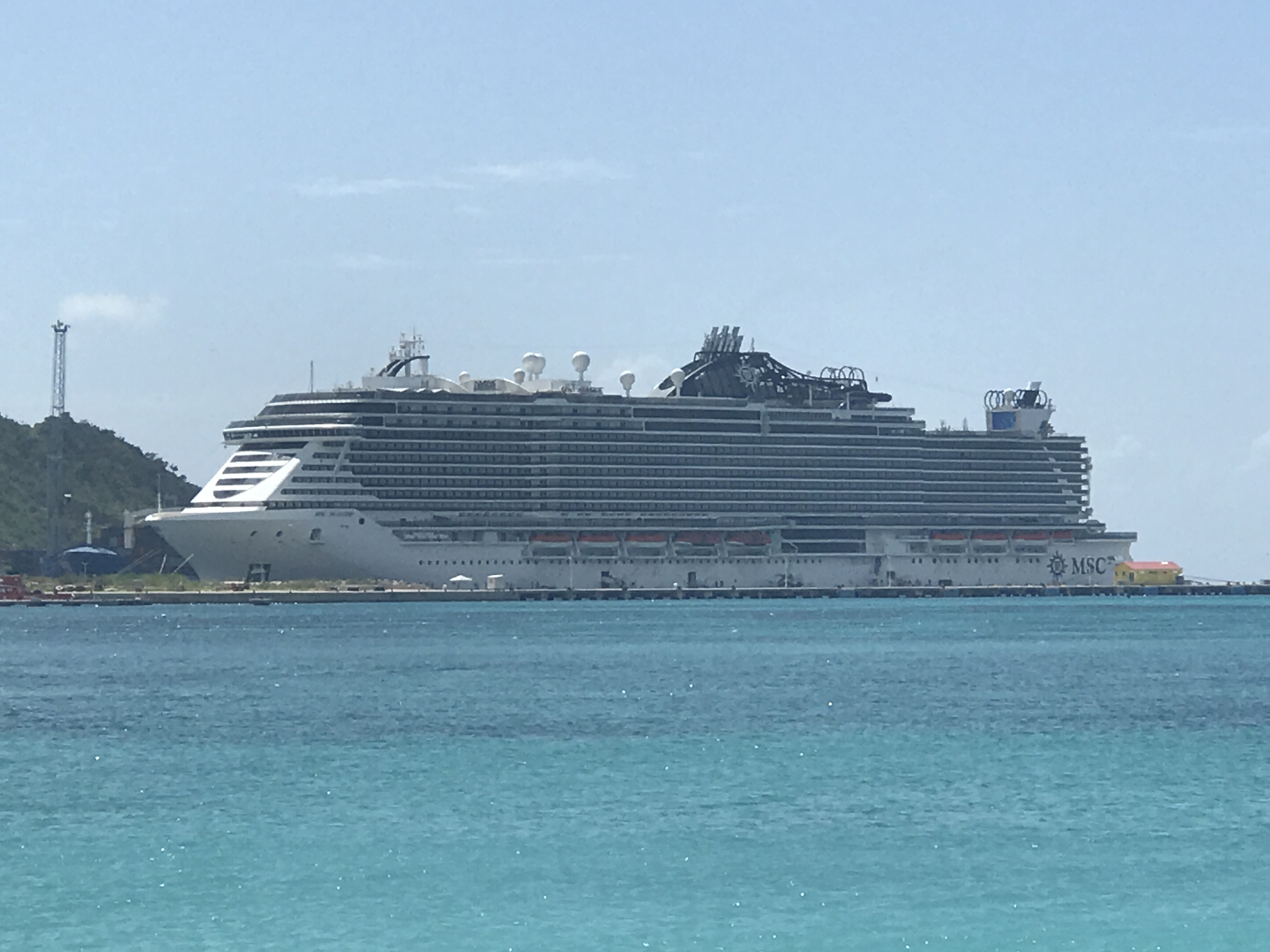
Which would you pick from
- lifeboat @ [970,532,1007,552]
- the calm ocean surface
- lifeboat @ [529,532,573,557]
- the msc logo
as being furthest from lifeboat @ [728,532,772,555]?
the calm ocean surface

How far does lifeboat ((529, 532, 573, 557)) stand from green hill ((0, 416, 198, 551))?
6016 centimetres

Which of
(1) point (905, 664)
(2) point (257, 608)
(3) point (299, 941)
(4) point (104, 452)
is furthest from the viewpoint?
(4) point (104, 452)

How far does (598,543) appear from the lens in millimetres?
129125

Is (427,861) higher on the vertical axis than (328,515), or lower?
lower

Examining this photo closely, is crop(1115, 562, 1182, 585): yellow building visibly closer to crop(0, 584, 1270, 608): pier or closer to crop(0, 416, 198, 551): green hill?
crop(0, 584, 1270, 608): pier

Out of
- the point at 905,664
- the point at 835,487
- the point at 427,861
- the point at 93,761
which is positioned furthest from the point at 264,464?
the point at 427,861

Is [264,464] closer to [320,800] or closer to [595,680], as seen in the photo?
[595,680]

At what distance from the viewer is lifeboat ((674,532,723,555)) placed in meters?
132

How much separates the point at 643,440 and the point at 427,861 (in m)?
102

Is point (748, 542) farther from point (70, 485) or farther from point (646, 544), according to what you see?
point (70, 485)

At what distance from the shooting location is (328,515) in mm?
120188

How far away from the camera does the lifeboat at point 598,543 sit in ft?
422

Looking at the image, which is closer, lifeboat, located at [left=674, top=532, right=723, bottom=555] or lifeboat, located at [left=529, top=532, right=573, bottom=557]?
lifeboat, located at [left=529, top=532, right=573, bottom=557]

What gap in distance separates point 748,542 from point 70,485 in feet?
259
